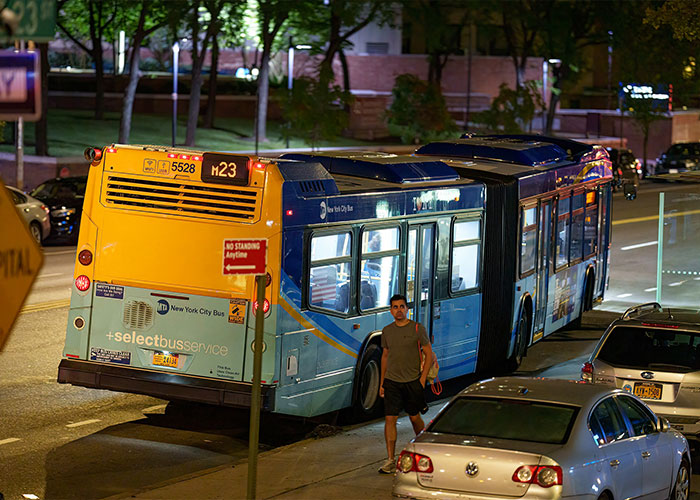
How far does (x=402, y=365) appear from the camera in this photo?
1207 centimetres

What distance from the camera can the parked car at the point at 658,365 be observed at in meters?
12.4

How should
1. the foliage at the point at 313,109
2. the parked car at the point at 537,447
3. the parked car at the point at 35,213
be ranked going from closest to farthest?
the parked car at the point at 537,447
the parked car at the point at 35,213
the foliage at the point at 313,109

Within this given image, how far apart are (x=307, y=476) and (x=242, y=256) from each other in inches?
124

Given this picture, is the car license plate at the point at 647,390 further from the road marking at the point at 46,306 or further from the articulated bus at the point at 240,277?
the road marking at the point at 46,306

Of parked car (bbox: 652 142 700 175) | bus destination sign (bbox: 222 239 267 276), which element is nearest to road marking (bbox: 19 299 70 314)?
bus destination sign (bbox: 222 239 267 276)

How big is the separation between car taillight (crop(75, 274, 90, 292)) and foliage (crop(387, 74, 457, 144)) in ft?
161

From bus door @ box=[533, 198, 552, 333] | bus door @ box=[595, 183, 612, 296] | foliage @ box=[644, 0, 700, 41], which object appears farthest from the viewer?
bus door @ box=[595, 183, 612, 296]

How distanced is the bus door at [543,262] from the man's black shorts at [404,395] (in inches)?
→ 279

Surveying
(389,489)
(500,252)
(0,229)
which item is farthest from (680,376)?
(0,229)

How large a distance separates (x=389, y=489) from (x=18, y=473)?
352cm

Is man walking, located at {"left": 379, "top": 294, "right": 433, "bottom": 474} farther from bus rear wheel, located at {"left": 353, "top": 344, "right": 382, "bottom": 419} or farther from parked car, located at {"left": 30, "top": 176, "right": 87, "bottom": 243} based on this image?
parked car, located at {"left": 30, "top": 176, "right": 87, "bottom": 243}

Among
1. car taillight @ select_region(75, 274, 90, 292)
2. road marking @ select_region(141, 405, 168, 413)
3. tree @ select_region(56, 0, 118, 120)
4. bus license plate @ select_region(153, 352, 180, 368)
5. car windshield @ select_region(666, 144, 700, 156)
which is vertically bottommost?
road marking @ select_region(141, 405, 168, 413)

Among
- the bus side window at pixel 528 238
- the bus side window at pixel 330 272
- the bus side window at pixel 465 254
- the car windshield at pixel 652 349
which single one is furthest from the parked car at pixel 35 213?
the car windshield at pixel 652 349

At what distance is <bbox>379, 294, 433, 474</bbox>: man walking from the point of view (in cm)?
1205
